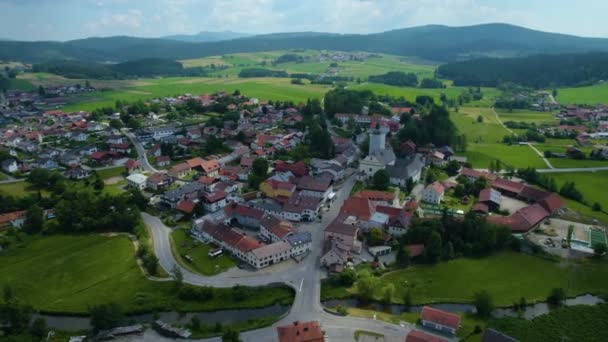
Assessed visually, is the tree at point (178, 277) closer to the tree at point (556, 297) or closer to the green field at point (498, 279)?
the green field at point (498, 279)

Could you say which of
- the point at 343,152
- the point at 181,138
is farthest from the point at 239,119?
the point at 343,152

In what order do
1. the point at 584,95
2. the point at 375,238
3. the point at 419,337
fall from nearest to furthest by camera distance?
the point at 419,337 → the point at 375,238 → the point at 584,95

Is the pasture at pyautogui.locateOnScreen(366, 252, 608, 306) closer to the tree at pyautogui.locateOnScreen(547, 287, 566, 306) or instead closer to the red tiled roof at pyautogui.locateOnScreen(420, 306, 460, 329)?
the tree at pyautogui.locateOnScreen(547, 287, 566, 306)

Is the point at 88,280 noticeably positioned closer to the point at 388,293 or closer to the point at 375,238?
the point at 388,293

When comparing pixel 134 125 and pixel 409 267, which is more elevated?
pixel 134 125

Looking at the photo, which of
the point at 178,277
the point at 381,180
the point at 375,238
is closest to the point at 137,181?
the point at 178,277

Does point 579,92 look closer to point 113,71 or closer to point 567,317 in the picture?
point 567,317
